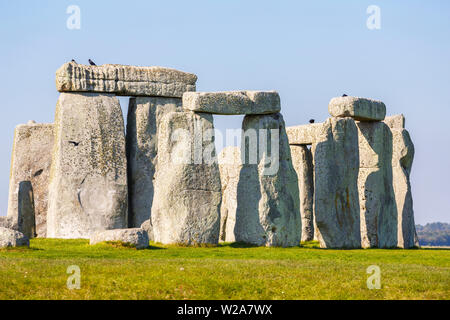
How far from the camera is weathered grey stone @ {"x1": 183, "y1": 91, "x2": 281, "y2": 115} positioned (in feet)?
78.3

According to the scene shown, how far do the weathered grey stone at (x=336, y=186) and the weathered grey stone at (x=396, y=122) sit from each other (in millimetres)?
3737

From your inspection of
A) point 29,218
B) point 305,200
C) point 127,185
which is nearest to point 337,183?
point 305,200

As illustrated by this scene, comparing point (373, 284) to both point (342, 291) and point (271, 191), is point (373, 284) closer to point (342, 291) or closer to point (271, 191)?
point (342, 291)

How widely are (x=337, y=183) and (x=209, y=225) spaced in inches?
166

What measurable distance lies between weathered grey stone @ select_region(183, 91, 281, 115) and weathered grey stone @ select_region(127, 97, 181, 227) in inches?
212

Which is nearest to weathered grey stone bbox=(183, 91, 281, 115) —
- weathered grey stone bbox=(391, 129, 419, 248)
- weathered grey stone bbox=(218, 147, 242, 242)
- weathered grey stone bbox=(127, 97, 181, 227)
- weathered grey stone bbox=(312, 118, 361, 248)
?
weathered grey stone bbox=(218, 147, 242, 242)

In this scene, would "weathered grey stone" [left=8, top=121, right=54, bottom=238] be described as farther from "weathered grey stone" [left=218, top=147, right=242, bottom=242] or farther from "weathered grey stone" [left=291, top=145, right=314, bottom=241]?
"weathered grey stone" [left=291, top=145, right=314, bottom=241]

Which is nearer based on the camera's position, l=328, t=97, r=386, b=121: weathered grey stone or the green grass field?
the green grass field

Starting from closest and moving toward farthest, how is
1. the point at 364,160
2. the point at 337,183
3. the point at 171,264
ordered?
the point at 171,264 → the point at 337,183 → the point at 364,160

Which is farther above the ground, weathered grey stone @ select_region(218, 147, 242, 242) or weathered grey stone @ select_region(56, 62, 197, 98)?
weathered grey stone @ select_region(56, 62, 197, 98)

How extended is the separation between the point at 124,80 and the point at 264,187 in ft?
21.1

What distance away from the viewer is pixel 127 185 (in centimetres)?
2880

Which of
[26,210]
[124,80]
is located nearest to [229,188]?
[124,80]

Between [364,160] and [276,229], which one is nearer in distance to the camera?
[276,229]
